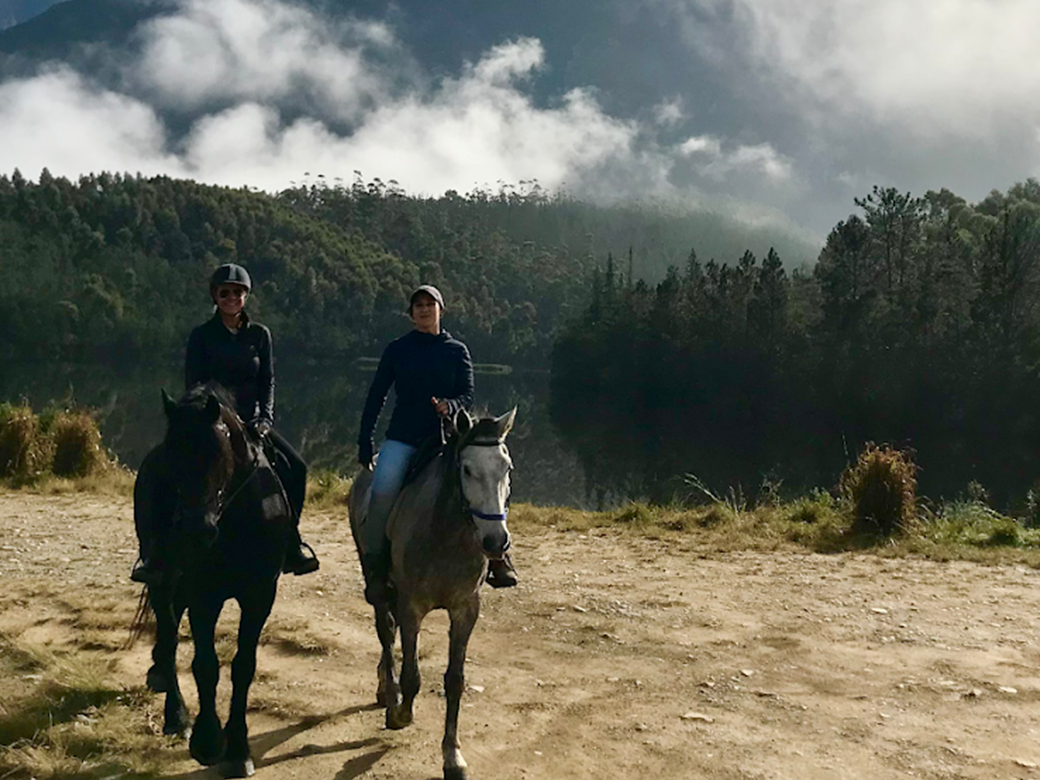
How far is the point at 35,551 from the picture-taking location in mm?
8445

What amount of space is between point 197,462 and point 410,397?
150cm

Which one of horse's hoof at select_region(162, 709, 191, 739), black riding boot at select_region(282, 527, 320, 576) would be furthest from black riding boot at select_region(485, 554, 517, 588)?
horse's hoof at select_region(162, 709, 191, 739)

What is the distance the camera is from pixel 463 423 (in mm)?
4023

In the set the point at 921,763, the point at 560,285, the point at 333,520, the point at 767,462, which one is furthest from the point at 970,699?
the point at 560,285

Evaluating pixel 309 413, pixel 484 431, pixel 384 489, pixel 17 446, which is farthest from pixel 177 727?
pixel 309 413

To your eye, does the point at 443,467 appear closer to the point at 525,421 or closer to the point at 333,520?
the point at 333,520

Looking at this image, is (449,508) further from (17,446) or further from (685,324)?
(685,324)

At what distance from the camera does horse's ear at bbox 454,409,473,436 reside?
3992 mm

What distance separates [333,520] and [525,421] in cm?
3473

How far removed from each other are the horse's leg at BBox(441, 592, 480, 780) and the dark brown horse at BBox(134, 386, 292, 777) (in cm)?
99

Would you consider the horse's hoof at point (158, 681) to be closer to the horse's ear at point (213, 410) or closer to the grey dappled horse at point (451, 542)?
the grey dappled horse at point (451, 542)

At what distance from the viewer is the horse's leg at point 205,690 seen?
3.78 m

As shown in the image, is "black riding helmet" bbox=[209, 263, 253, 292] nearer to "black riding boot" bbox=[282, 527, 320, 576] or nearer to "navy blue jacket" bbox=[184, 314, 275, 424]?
"navy blue jacket" bbox=[184, 314, 275, 424]

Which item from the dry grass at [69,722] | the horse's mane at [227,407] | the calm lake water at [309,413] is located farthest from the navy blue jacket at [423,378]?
the dry grass at [69,722]
